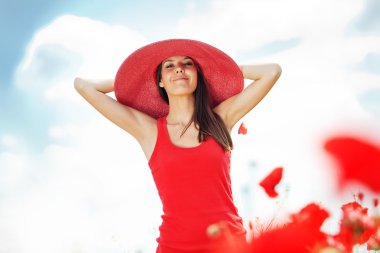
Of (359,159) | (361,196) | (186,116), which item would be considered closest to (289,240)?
(359,159)

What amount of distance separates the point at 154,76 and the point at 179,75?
0.39m

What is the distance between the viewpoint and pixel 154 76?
3.55 meters

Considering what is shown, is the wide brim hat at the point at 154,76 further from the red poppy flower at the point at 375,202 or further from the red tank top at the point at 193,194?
the red poppy flower at the point at 375,202

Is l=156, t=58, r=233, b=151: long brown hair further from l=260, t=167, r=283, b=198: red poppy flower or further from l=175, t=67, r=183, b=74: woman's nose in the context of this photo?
l=260, t=167, r=283, b=198: red poppy flower

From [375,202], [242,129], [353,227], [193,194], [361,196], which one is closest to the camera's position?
[353,227]

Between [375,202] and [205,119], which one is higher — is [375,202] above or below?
below

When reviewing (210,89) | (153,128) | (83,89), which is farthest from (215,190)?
Result: (83,89)

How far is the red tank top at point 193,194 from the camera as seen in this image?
2.74m

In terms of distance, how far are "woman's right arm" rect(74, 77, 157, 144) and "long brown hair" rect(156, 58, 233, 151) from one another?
10.4 inches

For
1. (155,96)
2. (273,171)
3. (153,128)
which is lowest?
(273,171)

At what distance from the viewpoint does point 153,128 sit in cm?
321

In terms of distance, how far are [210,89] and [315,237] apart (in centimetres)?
221

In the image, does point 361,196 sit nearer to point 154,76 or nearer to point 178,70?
point 178,70

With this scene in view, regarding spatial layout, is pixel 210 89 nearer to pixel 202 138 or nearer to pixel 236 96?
pixel 236 96
